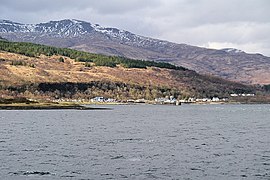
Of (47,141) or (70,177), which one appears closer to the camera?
(70,177)

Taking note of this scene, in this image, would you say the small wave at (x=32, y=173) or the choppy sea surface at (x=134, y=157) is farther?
the choppy sea surface at (x=134, y=157)

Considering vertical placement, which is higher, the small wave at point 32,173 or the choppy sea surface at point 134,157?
the choppy sea surface at point 134,157

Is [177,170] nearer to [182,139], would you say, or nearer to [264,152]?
[264,152]

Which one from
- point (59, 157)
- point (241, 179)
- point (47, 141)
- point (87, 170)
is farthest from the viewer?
point (47, 141)

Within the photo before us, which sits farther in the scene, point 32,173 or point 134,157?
point 134,157

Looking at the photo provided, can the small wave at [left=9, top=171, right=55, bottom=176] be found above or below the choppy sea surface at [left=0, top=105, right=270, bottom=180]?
below

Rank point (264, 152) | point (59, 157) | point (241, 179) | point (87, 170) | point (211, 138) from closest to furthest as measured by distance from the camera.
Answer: point (241, 179) → point (87, 170) → point (59, 157) → point (264, 152) → point (211, 138)

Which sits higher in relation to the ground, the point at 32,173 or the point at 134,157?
the point at 134,157

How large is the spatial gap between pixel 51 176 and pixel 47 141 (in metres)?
33.6

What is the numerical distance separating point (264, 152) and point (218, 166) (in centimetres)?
1567

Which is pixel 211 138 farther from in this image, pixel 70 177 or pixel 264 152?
pixel 70 177

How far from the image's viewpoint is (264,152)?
228 feet

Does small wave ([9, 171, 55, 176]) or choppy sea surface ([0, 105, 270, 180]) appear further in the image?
choppy sea surface ([0, 105, 270, 180])

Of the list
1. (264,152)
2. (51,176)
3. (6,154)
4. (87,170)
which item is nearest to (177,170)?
(87,170)
